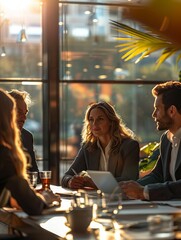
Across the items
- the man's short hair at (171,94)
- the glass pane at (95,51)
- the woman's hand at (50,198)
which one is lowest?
the woman's hand at (50,198)

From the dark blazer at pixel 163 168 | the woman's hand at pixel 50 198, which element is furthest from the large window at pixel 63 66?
the woman's hand at pixel 50 198

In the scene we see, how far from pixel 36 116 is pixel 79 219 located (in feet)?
15.4

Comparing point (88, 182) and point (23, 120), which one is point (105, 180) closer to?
point (88, 182)

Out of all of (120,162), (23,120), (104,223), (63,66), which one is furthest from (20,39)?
(104,223)

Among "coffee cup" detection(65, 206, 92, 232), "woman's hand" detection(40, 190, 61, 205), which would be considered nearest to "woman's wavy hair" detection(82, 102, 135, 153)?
"woman's hand" detection(40, 190, 61, 205)

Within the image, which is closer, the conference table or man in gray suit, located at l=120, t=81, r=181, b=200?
the conference table

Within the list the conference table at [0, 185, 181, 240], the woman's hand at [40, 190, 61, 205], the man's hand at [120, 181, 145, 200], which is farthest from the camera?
the man's hand at [120, 181, 145, 200]

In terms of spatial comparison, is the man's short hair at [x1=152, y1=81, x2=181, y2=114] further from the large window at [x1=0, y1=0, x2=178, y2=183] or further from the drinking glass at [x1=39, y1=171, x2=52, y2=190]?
the large window at [x1=0, y1=0, x2=178, y2=183]

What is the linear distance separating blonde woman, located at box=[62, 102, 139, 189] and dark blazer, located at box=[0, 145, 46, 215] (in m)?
1.93

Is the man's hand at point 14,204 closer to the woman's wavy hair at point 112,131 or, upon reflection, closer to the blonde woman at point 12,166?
the blonde woman at point 12,166

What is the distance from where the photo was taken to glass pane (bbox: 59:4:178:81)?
7.69m

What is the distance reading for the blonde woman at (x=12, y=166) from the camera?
323 cm

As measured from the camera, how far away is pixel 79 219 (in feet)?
9.91

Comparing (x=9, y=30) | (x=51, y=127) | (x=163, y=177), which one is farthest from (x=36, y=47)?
(x=163, y=177)
